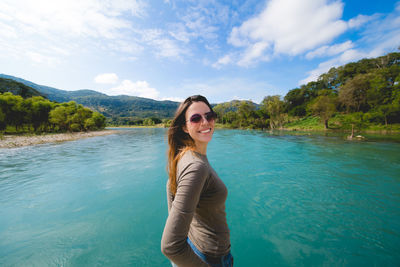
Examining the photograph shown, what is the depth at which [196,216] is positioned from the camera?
1.33m

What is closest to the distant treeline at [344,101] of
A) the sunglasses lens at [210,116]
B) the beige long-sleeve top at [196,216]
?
the sunglasses lens at [210,116]

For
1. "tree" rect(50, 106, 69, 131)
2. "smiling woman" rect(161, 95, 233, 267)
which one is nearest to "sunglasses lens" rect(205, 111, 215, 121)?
"smiling woman" rect(161, 95, 233, 267)

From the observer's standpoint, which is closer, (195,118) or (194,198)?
(194,198)

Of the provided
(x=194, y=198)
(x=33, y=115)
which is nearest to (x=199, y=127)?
(x=194, y=198)

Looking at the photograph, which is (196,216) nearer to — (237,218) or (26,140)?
(237,218)

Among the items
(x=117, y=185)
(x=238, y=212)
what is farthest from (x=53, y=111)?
(x=238, y=212)

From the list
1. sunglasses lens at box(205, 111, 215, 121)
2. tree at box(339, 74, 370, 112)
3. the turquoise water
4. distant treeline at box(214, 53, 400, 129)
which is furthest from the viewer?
tree at box(339, 74, 370, 112)

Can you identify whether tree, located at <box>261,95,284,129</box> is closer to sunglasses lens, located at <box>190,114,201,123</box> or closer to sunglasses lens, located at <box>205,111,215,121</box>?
sunglasses lens, located at <box>205,111,215,121</box>

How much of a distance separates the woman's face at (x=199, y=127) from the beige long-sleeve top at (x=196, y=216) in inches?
14.7

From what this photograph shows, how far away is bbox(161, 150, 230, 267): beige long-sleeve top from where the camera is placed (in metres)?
0.95

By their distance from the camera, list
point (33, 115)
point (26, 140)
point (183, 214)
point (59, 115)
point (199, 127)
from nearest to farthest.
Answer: point (183, 214) → point (199, 127) → point (26, 140) → point (33, 115) → point (59, 115)

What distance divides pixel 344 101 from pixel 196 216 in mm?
59930

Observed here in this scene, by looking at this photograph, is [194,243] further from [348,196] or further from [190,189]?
[348,196]

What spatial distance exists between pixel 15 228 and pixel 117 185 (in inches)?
134
